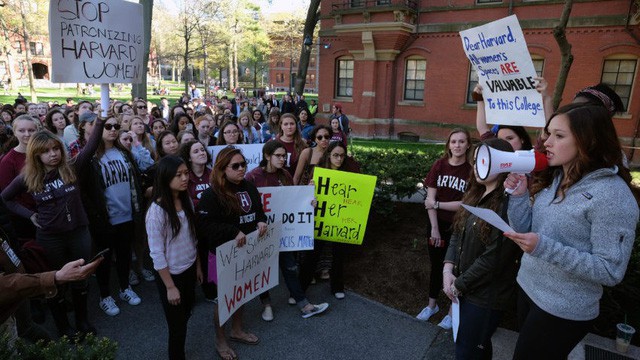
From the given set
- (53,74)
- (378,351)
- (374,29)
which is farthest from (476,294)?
(374,29)

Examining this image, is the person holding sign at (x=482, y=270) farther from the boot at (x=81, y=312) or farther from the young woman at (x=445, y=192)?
the boot at (x=81, y=312)

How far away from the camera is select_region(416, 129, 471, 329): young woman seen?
3.96m

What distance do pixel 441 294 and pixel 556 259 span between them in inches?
116

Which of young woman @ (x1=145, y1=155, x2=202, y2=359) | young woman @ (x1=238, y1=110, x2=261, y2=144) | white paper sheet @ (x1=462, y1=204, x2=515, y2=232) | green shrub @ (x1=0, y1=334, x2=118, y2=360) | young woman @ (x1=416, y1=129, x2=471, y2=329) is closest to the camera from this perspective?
green shrub @ (x1=0, y1=334, x2=118, y2=360)

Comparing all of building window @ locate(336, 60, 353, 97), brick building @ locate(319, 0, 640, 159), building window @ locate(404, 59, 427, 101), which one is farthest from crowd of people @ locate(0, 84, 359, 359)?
building window @ locate(336, 60, 353, 97)

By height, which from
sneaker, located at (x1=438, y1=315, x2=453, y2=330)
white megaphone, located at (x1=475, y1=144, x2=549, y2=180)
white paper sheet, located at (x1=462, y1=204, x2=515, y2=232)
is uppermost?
white megaphone, located at (x1=475, y1=144, x2=549, y2=180)

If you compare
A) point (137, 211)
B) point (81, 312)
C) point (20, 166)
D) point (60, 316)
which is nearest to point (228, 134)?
point (137, 211)

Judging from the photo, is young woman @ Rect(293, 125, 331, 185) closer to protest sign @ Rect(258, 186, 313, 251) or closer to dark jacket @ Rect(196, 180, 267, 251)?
protest sign @ Rect(258, 186, 313, 251)

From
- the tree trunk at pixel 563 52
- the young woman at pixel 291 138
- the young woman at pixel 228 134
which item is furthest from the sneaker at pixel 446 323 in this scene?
the tree trunk at pixel 563 52

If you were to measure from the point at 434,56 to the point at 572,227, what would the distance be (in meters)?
17.4

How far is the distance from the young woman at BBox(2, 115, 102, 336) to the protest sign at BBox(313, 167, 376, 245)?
2.46 meters

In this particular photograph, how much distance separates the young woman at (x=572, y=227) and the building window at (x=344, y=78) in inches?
742

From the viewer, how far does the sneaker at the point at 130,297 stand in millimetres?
4453

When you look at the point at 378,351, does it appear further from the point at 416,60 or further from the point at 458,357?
the point at 416,60
